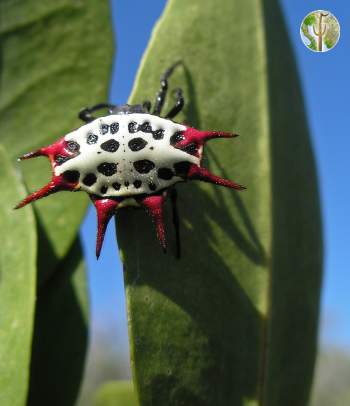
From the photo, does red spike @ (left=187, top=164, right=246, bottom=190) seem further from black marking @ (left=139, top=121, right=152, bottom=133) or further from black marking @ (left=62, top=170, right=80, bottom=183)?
black marking @ (left=62, top=170, right=80, bottom=183)

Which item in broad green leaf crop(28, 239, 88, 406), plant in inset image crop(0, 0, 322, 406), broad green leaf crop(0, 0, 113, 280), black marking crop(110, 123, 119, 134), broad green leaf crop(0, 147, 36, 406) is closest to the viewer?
broad green leaf crop(0, 147, 36, 406)

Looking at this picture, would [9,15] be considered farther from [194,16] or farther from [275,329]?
[275,329]

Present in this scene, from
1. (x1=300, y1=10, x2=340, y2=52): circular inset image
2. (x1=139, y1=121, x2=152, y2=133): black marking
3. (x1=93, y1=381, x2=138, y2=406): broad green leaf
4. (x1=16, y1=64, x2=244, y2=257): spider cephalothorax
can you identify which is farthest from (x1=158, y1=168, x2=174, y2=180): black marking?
(x1=93, y1=381, x2=138, y2=406): broad green leaf

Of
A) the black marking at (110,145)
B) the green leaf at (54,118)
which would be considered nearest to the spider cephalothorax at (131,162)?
the black marking at (110,145)

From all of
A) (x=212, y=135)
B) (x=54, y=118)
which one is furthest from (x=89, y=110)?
(x=212, y=135)

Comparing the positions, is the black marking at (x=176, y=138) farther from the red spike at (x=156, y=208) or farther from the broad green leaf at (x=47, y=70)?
the broad green leaf at (x=47, y=70)

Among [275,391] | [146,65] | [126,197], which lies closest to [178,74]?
[146,65]

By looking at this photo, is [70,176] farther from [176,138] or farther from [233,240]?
[233,240]
